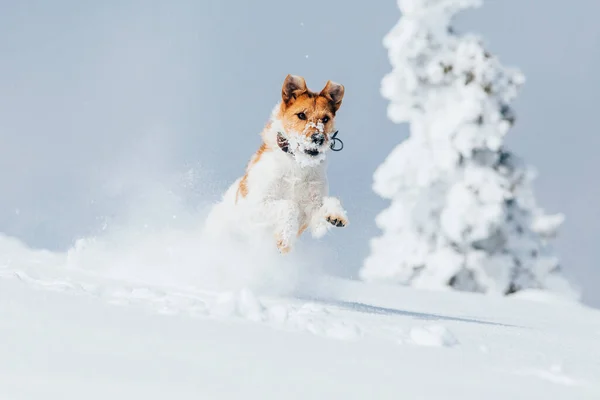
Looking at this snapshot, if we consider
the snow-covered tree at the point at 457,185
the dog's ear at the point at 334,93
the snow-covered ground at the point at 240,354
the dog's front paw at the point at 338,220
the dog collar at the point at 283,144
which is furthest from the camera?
the snow-covered tree at the point at 457,185

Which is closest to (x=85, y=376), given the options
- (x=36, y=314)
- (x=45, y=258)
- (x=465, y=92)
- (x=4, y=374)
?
(x=4, y=374)

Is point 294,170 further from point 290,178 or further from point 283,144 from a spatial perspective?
point 283,144

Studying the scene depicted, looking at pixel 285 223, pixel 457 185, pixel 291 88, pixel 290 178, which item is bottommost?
pixel 285 223

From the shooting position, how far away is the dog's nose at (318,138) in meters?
6.62

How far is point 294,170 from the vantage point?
689cm

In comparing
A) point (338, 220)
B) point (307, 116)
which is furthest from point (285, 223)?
point (307, 116)

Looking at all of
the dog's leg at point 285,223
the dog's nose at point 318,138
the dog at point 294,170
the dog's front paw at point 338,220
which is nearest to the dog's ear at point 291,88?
the dog at point 294,170

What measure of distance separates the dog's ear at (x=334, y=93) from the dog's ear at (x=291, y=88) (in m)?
0.21

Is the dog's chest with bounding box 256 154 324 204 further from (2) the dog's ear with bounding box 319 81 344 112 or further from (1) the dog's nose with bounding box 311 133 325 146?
(2) the dog's ear with bounding box 319 81 344 112

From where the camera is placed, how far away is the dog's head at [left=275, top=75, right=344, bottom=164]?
6672 mm

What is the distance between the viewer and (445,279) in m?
16.7

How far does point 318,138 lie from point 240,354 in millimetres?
3469

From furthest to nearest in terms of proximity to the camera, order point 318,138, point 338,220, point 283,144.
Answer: point 283,144
point 318,138
point 338,220

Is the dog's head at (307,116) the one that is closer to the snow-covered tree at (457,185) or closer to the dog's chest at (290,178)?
the dog's chest at (290,178)
